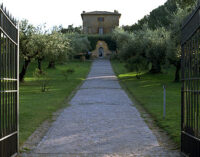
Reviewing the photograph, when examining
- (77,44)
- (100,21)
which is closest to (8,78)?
(77,44)

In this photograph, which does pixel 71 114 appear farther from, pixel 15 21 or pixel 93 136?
pixel 15 21

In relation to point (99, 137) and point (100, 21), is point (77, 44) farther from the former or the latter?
point (99, 137)

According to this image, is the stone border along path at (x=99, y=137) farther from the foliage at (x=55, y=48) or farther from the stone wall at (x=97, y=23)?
the stone wall at (x=97, y=23)

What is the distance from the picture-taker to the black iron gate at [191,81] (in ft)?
16.8

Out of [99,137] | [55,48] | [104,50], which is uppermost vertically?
[104,50]

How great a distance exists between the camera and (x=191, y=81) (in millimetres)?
5426

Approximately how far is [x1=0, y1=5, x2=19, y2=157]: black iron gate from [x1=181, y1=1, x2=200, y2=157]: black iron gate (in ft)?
9.04

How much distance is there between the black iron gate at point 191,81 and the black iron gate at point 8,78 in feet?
9.04

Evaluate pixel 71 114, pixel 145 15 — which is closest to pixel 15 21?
pixel 71 114

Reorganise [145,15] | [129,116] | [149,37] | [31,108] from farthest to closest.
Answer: [145,15]
[149,37]
[31,108]
[129,116]

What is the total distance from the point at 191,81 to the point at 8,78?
279 cm

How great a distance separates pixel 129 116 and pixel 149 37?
21.2 metres

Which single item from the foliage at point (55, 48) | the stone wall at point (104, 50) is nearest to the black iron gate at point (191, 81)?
the foliage at point (55, 48)

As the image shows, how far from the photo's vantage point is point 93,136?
715 centimetres
